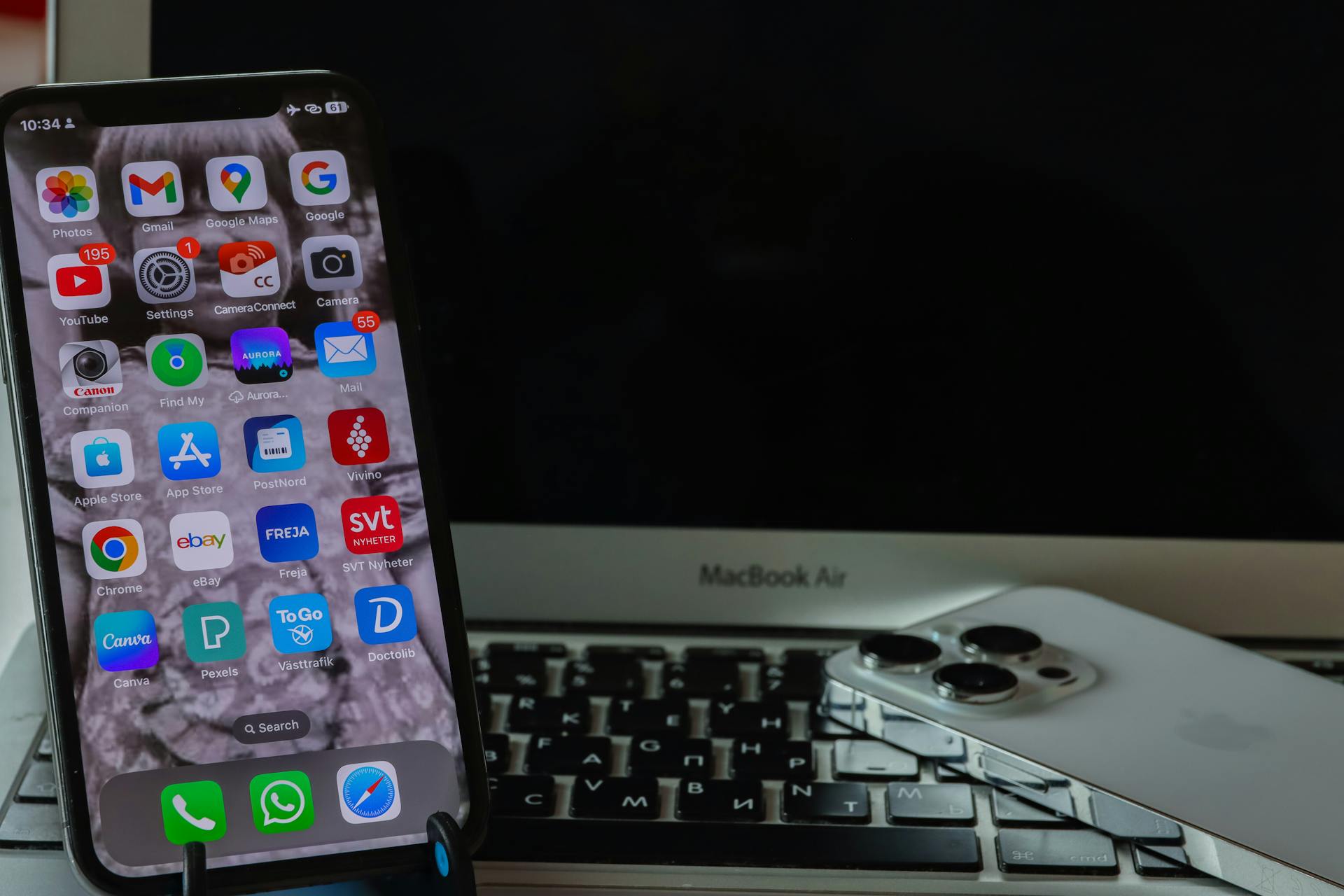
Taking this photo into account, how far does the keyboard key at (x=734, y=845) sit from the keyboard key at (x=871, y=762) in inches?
1.3

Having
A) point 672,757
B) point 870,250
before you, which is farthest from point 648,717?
point 870,250

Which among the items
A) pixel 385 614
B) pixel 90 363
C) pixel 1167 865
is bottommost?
pixel 1167 865

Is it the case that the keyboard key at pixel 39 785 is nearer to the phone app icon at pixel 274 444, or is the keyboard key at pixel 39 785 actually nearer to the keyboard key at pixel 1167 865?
the phone app icon at pixel 274 444

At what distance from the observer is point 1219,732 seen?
44 centimetres

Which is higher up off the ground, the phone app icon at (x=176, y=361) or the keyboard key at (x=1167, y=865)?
the phone app icon at (x=176, y=361)

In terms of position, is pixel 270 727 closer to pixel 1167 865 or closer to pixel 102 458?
pixel 102 458

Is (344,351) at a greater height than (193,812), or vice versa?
(344,351)

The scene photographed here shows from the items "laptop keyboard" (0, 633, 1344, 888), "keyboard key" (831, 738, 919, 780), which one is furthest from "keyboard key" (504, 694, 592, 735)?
"keyboard key" (831, 738, 919, 780)

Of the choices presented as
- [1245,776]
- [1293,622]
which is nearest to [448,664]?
[1245,776]

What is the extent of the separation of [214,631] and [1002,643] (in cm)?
31

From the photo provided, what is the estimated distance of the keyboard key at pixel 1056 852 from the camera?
394 millimetres

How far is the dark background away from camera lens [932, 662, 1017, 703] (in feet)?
0.37

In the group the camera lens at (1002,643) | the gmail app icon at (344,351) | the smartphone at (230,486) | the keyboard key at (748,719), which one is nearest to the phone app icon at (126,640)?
the smartphone at (230,486)

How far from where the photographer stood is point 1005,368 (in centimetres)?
56
